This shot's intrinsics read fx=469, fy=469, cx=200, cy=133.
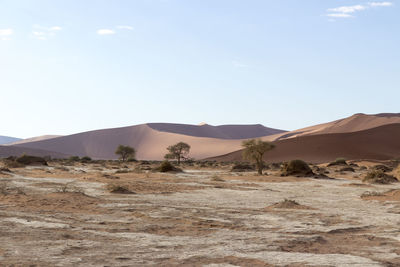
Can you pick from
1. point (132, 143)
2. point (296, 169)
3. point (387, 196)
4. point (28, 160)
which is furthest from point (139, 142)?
point (387, 196)

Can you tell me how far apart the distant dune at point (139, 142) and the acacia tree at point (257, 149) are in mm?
97405

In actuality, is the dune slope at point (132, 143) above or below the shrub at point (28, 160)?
above

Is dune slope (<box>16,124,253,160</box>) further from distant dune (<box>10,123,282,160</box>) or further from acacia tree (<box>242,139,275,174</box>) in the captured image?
acacia tree (<box>242,139,275,174</box>)

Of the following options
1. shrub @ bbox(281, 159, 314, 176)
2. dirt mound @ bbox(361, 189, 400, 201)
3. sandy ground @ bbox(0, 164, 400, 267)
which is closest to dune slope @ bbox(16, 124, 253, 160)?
shrub @ bbox(281, 159, 314, 176)

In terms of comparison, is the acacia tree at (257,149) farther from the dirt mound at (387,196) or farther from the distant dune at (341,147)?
the distant dune at (341,147)

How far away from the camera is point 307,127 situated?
6304 inches

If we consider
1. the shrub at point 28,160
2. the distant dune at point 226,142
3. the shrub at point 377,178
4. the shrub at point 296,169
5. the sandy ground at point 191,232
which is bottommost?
the sandy ground at point 191,232

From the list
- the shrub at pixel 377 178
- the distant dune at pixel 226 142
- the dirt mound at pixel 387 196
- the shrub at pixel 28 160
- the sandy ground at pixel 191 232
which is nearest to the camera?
the sandy ground at pixel 191 232

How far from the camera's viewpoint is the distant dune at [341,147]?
83.1 m

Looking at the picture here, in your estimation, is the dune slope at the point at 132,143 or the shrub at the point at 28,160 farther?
the dune slope at the point at 132,143

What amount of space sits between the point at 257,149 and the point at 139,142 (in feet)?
421

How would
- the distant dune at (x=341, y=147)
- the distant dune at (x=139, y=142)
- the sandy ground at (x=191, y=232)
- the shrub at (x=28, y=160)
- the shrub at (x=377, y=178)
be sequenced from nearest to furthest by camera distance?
the sandy ground at (x=191, y=232) < the shrub at (x=377, y=178) < the shrub at (x=28, y=160) < the distant dune at (x=341, y=147) < the distant dune at (x=139, y=142)

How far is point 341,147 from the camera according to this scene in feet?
285

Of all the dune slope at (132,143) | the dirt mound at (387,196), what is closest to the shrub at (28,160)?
the dirt mound at (387,196)
